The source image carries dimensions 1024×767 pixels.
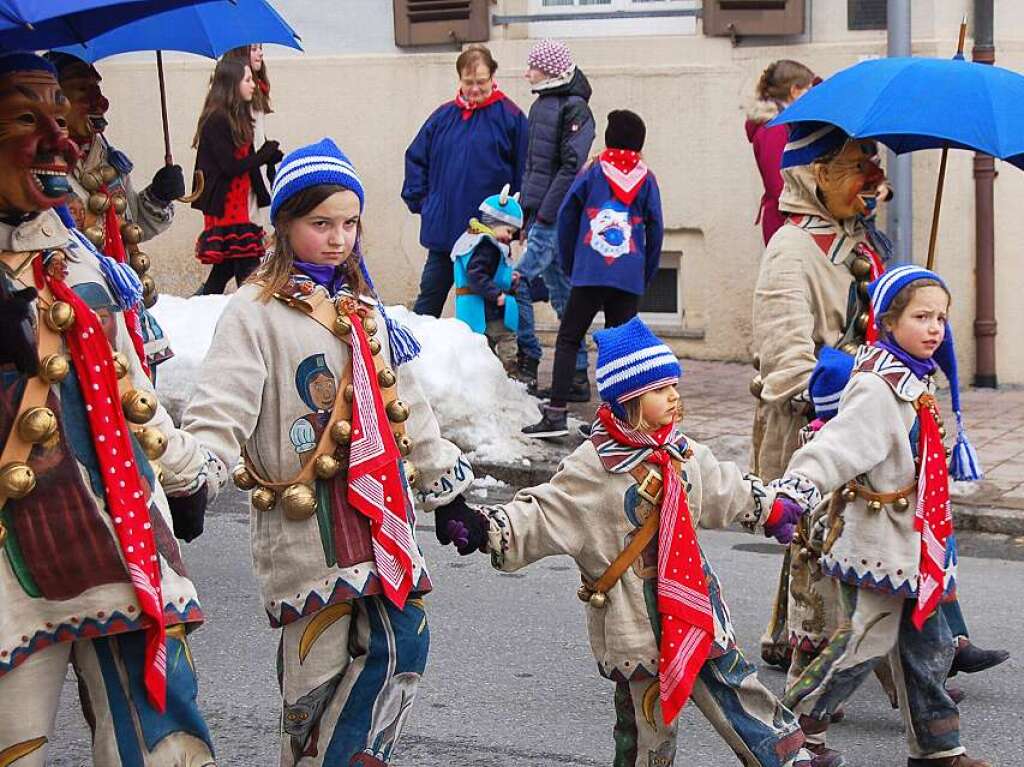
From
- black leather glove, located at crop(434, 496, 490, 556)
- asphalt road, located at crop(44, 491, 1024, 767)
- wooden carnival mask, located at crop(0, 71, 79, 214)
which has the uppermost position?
wooden carnival mask, located at crop(0, 71, 79, 214)

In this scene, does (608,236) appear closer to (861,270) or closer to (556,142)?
(556,142)

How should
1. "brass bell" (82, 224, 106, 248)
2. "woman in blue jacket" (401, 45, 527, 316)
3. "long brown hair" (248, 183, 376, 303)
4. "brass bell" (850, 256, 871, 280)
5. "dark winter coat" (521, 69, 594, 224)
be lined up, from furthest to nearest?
"woman in blue jacket" (401, 45, 527, 316)
"dark winter coat" (521, 69, 594, 224)
"brass bell" (82, 224, 106, 248)
"brass bell" (850, 256, 871, 280)
"long brown hair" (248, 183, 376, 303)

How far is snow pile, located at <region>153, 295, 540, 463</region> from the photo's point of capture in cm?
928

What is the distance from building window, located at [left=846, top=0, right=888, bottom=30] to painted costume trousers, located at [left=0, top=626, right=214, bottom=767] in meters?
8.55

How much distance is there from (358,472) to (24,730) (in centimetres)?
103

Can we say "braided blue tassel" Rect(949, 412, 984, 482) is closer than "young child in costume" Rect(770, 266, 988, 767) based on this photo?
No

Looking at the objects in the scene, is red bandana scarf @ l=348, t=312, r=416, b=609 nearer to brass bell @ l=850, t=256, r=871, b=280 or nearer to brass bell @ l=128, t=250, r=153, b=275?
brass bell @ l=850, t=256, r=871, b=280

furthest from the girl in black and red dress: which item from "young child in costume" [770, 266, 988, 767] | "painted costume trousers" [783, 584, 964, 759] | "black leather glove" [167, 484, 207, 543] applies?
"black leather glove" [167, 484, 207, 543]

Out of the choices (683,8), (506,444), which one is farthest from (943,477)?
(683,8)

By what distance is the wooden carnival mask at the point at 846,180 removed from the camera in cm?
573

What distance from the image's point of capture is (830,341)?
5707mm

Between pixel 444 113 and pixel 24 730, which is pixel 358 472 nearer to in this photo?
pixel 24 730

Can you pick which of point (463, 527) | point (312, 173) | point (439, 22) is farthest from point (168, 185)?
point (439, 22)

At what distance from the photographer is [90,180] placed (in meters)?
6.50
